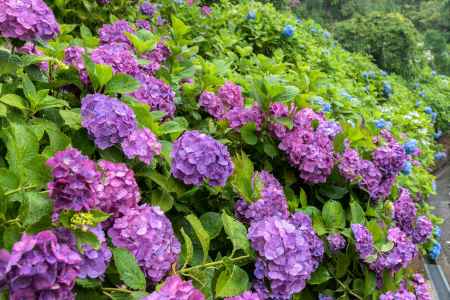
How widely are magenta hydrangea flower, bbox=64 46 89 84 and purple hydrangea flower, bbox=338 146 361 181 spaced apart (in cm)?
87

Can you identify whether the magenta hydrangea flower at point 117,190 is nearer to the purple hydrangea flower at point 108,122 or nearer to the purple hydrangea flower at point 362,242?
the purple hydrangea flower at point 108,122

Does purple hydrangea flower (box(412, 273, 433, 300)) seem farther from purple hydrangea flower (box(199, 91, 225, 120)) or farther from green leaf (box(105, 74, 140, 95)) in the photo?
green leaf (box(105, 74, 140, 95))

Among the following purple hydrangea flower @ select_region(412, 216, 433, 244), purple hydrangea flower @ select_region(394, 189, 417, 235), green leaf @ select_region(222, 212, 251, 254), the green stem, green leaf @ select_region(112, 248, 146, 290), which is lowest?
purple hydrangea flower @ select_region(412, 216, 433, 244)

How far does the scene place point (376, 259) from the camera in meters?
1.54

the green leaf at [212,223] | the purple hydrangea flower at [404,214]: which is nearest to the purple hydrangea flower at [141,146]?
the green leaf at [212,223]

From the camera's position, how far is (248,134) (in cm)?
171

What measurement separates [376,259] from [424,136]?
4.12m

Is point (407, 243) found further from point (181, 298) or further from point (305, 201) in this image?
point (181, 298)

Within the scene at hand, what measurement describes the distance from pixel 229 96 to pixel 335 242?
641 mm

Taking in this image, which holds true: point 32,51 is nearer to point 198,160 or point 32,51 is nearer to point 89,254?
point 198,160

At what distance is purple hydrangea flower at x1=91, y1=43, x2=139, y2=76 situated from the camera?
1.56m

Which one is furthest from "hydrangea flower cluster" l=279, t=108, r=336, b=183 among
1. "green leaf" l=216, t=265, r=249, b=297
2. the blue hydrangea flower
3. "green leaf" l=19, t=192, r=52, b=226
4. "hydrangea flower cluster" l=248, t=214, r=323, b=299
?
the blue hydrangea flower

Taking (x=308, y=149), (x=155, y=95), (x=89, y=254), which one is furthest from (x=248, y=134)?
(x=89, y=254)

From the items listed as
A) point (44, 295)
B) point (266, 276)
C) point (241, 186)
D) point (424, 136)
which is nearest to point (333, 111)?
point (241, 186)
